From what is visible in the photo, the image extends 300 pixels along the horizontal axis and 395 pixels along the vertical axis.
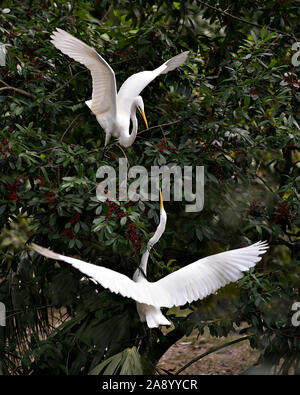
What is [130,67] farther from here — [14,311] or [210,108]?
A: [14,311]

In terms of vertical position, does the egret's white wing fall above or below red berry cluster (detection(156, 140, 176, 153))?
below

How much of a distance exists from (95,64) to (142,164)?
680 mm

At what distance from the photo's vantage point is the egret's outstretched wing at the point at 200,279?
218 cm

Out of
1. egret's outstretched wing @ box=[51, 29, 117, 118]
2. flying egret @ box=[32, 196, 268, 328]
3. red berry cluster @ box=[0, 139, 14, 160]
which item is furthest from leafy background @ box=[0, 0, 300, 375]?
egret's outstretched wing @ box=[51, 29, 117, 118]

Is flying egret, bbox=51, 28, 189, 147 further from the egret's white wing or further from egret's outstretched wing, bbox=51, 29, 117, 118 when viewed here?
the egret's white wing

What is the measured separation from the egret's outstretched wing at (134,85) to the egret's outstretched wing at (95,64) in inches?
3.5

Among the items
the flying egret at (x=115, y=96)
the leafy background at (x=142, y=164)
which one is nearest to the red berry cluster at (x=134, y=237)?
the leafy background at (x=142, y=164)

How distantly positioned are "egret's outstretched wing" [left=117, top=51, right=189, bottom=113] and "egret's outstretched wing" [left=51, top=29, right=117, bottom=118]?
9 cm

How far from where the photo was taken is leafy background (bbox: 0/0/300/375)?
2.41 meters

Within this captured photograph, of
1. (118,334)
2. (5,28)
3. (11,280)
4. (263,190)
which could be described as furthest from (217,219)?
(5,28)

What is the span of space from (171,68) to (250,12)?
102cm

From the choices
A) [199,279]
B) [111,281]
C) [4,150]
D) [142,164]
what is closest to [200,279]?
[199,279]

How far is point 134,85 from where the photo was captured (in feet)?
8.13

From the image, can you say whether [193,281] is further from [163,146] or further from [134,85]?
[134,85]
